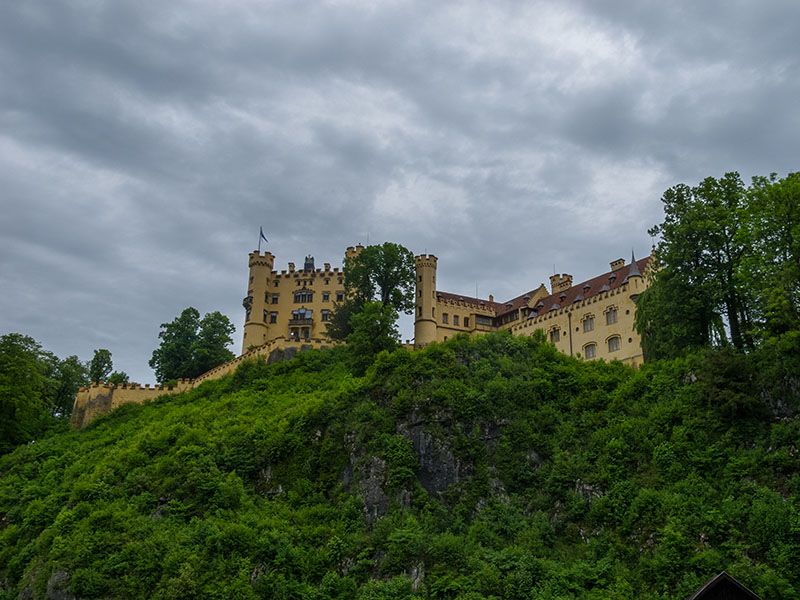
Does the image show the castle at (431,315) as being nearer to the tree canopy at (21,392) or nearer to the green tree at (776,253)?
the tree canopy at (21,392)

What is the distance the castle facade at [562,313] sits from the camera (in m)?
60.9

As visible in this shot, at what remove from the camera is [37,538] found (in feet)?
137

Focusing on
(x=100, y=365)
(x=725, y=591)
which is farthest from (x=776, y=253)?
(x=100, y=365)

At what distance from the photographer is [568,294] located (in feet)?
235

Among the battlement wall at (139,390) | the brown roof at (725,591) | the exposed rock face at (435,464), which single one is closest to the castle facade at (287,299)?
the battlement wall at (139,390)

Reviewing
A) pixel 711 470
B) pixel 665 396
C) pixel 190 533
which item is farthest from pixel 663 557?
pixel 190 533

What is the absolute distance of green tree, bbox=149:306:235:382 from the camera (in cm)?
7631

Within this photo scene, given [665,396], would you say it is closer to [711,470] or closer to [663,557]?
[711,470]

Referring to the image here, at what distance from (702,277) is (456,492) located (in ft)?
63.0

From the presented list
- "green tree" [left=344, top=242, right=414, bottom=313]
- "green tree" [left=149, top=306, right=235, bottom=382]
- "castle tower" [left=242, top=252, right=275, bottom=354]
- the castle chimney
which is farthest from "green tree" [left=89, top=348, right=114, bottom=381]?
the castle chimney

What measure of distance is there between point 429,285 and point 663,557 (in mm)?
49584

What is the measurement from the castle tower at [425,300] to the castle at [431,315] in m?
0.11

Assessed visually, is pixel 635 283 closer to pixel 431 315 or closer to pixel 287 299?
pixel 431 315

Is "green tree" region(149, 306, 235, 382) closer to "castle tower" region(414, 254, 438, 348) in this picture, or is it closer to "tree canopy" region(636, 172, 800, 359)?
"castle tower" region(414, 254, 438, 348)
